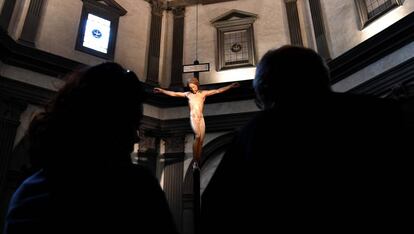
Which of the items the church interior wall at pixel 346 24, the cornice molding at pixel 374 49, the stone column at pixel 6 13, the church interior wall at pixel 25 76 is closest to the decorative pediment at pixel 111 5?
the stone column at pixel 6 13

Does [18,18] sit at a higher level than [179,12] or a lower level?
lower

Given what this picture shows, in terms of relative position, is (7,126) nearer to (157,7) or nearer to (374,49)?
(157,7)

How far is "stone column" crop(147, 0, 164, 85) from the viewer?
1022 centimetres

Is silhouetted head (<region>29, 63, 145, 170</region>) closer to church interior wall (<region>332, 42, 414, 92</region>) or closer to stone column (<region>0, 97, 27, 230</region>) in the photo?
stone column (<region>0, 97, 27, 230</region>)

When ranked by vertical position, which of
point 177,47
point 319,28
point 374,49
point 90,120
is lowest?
point 90,120

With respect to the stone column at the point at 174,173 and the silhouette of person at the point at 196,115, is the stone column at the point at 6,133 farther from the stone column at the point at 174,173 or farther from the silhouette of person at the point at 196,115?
the stone column at the point at 174,173

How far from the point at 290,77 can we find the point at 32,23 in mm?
8647

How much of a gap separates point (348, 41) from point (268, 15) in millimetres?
2796

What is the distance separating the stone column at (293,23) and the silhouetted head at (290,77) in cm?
877

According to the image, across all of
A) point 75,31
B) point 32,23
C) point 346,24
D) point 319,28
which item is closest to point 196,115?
point 75,31

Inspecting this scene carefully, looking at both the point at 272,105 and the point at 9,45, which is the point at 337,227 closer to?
the point at 272,105

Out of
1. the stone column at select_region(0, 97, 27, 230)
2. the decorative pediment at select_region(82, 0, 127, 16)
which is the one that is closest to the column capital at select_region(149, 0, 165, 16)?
the decorative pediment at select_region(82, 0, 127, 16)

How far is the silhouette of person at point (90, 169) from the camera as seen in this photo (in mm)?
1127

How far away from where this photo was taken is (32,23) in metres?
8.53
